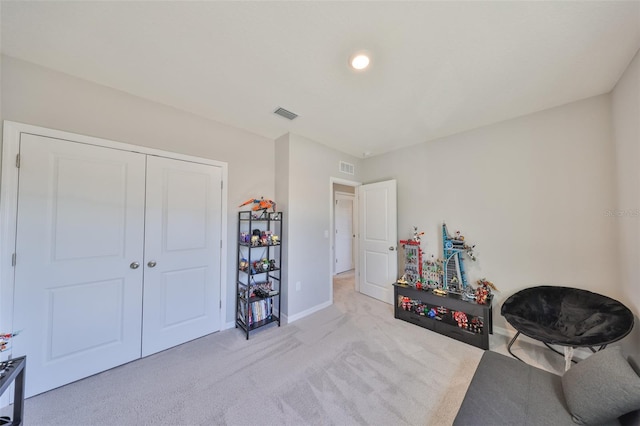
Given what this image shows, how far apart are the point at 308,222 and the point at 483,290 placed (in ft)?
7.59

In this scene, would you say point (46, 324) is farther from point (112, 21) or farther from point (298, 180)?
point (298, 180)

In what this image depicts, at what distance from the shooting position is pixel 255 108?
233 cm

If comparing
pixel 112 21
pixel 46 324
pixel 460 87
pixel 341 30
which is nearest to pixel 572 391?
pixel 460 87

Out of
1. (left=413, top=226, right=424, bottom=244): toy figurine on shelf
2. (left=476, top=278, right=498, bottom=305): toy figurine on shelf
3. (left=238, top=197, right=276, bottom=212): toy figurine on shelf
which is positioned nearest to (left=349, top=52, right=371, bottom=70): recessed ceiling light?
(left=238, top=197, right=276, bottom=212): toy figurine on shelf

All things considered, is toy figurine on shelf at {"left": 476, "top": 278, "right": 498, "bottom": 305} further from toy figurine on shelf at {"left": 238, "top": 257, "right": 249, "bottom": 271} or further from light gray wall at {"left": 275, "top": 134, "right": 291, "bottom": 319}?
toy figurine on shelf at {"left": 238, "top": 257, "right": 249, "bottom": 271}

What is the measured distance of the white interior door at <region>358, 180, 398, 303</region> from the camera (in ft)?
11.4

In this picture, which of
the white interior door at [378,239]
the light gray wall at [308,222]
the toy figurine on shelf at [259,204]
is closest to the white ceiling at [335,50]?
the light gray wall at [308,222]

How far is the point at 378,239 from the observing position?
3.64 meters

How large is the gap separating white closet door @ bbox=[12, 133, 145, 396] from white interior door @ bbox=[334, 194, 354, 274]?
13.1 ft

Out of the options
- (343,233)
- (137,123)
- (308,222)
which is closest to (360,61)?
(308,222)

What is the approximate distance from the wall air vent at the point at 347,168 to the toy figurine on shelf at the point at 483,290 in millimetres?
2483

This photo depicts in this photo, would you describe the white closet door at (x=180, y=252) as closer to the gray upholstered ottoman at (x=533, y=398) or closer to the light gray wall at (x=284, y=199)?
the light gray wall at (x=284, y=199)

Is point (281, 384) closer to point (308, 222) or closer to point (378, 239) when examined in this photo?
point (308, 222)

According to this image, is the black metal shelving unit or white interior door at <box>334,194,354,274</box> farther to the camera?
white interior door at <box>334,194,354,274</box>
